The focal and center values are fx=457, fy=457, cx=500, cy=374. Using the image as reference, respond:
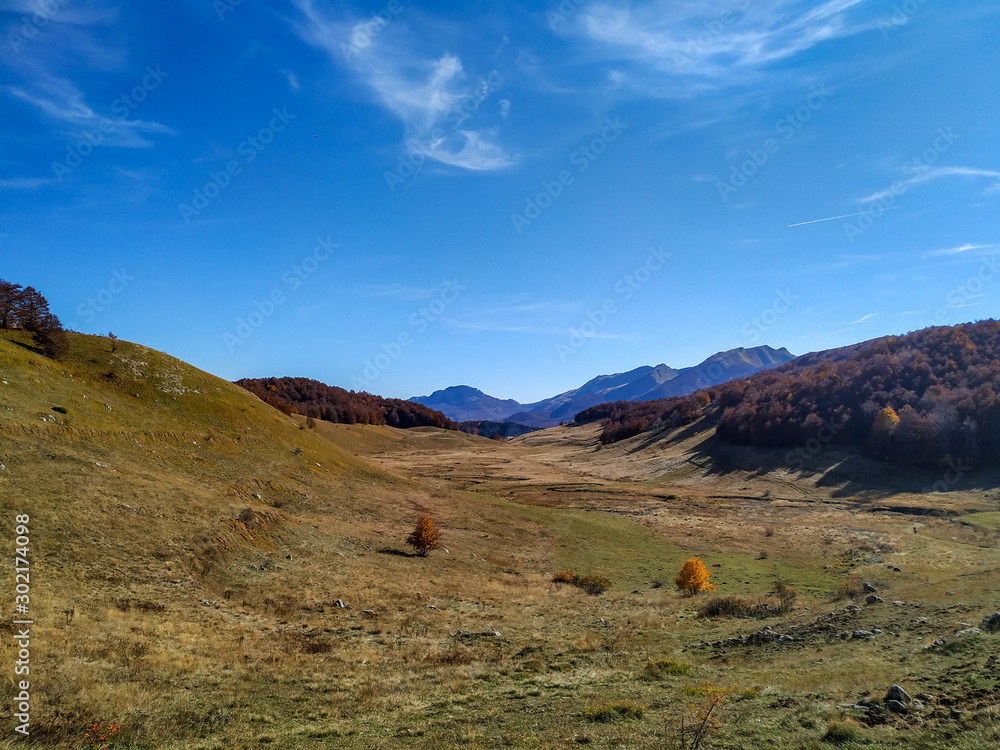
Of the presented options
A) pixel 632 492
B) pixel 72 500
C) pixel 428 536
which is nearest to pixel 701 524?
pixel 632 492

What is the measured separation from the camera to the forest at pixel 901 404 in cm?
7312

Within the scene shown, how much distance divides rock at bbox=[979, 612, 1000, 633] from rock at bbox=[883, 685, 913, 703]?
6.19 meters

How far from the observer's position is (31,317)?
133 ft

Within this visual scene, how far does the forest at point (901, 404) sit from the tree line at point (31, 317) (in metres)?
114

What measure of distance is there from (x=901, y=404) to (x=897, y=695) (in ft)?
336

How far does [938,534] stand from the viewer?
149 ft

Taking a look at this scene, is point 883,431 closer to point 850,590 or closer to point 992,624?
point 850,590

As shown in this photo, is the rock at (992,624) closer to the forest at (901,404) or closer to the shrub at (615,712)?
the shrub at (615,712)

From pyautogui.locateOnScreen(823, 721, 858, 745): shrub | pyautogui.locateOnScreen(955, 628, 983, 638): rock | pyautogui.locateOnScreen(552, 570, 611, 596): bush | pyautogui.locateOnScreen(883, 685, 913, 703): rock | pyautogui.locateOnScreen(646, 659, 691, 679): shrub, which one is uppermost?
pyautogui.locateOnScreen(823, 721, 858, 745): shrub

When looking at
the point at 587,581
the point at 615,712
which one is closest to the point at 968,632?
the point at 615,712

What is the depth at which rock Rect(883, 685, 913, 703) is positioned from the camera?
10484 millimetres

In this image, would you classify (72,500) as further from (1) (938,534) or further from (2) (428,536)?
(1) (938,534)

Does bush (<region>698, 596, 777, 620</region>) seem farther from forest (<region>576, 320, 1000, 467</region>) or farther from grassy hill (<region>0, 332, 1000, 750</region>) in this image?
forest (<region>576, 320, 1000, 467</region>)

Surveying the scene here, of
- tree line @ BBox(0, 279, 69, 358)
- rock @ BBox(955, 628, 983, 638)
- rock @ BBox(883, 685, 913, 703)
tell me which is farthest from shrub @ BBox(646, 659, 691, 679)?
tree line @ BBox(0, 279, 69, 358)
